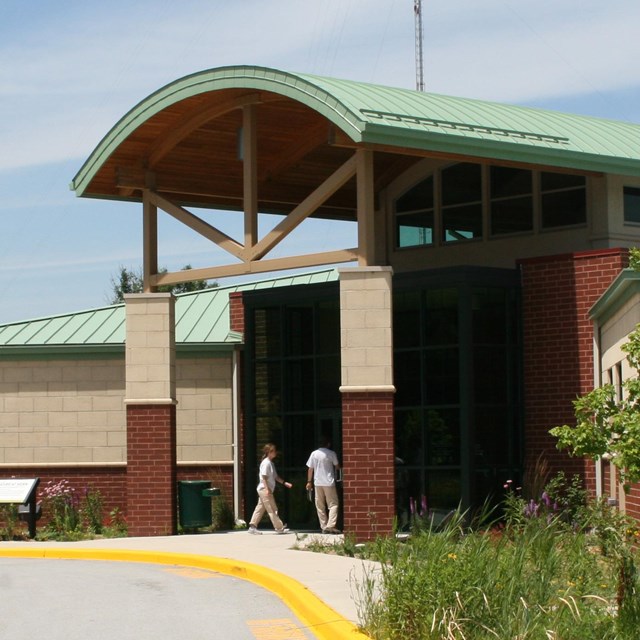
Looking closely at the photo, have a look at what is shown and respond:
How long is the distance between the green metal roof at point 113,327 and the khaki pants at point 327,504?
5.05m

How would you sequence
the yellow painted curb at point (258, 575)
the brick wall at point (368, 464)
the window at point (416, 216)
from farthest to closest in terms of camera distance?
the window at point (416, 216), the brick wall at point (368, 464), the yellow painted curb at point (258, 575)

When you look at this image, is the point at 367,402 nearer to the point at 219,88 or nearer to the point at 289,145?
the point at 219,88

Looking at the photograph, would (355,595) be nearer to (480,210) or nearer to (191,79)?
(191,79)

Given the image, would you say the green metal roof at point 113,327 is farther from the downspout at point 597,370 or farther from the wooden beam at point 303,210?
the downspout at point 597,370

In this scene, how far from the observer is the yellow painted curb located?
1159 cm

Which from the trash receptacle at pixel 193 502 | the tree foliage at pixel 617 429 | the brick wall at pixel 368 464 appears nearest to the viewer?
the tree foliage at pixel 617 429

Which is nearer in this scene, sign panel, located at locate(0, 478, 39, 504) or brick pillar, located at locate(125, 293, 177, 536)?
brick pillar, located at locate(125, 293, 177, 536)

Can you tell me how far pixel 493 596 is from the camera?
1005cm

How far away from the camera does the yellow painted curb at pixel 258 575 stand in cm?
1159

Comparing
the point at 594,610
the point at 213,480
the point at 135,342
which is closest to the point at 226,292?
the point at 213,480

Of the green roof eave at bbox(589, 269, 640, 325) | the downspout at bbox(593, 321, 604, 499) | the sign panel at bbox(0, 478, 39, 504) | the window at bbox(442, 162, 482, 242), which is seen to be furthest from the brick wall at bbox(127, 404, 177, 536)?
the green roof eave at bbox(589, 269, 640, 325)

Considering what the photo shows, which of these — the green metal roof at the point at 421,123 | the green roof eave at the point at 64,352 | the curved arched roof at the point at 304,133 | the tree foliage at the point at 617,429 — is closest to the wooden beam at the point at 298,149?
the curved arched roof at the point at 304,133

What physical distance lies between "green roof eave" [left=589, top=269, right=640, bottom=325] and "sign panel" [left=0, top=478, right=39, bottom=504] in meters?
10.2

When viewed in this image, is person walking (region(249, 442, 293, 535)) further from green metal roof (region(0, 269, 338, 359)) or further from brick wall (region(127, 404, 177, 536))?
green metal roof (region(0, 269, 338, 359))
